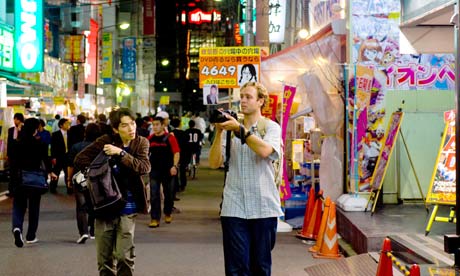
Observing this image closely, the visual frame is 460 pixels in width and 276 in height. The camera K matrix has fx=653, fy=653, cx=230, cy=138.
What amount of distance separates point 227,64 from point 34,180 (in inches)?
207

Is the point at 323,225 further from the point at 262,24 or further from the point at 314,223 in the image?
the point at 262,24

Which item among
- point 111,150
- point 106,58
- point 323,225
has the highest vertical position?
point 106,58

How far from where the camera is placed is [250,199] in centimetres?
513

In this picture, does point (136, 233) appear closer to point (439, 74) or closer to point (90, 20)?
point (439, 74)

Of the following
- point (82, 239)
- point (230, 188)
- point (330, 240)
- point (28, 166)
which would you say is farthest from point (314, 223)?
point (230, 188)

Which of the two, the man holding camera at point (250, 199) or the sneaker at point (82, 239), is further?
the sneaker at point (82, 239)

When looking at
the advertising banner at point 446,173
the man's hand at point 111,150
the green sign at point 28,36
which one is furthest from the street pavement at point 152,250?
the green sign at point 28,36

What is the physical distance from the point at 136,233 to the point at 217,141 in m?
6.19

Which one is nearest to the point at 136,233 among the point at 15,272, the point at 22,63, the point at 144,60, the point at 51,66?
the point at 15,272

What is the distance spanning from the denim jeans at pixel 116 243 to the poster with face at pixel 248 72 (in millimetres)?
7537

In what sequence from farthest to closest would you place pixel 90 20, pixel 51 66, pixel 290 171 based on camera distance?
pixel 90 20, pixel 51 66, pixel 290 171

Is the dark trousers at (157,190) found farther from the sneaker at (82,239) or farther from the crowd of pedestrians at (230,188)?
the crowd of pedestrians at (230,188)

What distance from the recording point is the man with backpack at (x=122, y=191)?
588 cm

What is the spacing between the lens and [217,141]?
5.30 meters
